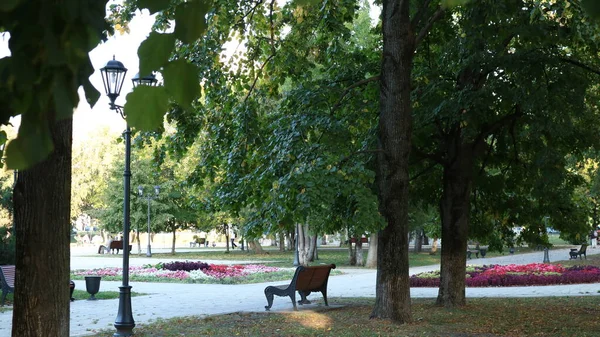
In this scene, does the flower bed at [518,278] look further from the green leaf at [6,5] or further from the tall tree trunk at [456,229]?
the green leaf at [6,5]

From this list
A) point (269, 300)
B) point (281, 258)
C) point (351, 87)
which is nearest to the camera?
point (351, 87)

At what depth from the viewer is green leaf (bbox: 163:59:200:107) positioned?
5.56 feet

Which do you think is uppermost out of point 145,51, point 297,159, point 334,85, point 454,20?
point 454,20

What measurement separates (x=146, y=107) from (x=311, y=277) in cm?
1446

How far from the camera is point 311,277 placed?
15.9m

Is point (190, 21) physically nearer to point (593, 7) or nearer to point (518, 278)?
point (593, 7)

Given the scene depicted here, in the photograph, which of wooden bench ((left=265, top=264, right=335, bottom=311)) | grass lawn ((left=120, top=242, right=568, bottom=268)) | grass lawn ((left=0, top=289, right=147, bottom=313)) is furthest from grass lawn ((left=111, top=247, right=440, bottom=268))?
wooden bench ((left=265, top=264, right=335, bottom=311))

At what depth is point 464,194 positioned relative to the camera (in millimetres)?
14492

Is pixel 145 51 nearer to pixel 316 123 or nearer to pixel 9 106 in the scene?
pixel 9 106

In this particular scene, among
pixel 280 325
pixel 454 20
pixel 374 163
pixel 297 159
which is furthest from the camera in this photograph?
pixel 454 20

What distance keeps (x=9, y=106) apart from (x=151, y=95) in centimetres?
32

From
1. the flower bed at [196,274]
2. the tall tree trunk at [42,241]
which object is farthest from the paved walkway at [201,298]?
the tall tree trunk at [42,241]

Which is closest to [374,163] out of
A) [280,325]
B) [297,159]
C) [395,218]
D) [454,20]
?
[395,218]

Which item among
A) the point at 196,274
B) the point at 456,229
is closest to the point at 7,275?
the point at 196,274
